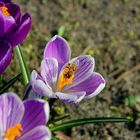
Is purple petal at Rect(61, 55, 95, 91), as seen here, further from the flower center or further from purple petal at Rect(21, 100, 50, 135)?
purple petal at Rect(21, 100, 50, 135)

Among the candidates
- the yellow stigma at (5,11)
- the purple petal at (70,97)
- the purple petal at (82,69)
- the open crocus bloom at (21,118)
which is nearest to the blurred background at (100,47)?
the purple petal at (82,69)

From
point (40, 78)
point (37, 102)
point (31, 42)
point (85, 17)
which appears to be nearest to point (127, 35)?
point (85, 17)

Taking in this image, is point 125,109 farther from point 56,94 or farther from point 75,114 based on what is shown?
point 56,94

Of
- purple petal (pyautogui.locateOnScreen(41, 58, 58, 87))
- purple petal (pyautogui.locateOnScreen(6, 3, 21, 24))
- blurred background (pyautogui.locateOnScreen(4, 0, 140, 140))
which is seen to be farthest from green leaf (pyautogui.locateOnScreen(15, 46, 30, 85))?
blurred background (pyautogui.locateOnScreen(4, 0, 140, 140))

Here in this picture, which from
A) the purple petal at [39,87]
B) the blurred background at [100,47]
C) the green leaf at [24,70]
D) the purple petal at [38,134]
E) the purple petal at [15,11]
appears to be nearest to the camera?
the purple petal at [38,134]

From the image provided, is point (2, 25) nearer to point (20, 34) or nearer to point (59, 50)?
point (20, 34)

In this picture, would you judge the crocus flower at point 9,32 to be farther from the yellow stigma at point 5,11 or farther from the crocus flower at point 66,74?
the crocus flower at point 66,74

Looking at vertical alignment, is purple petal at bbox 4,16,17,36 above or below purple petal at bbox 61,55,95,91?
above
